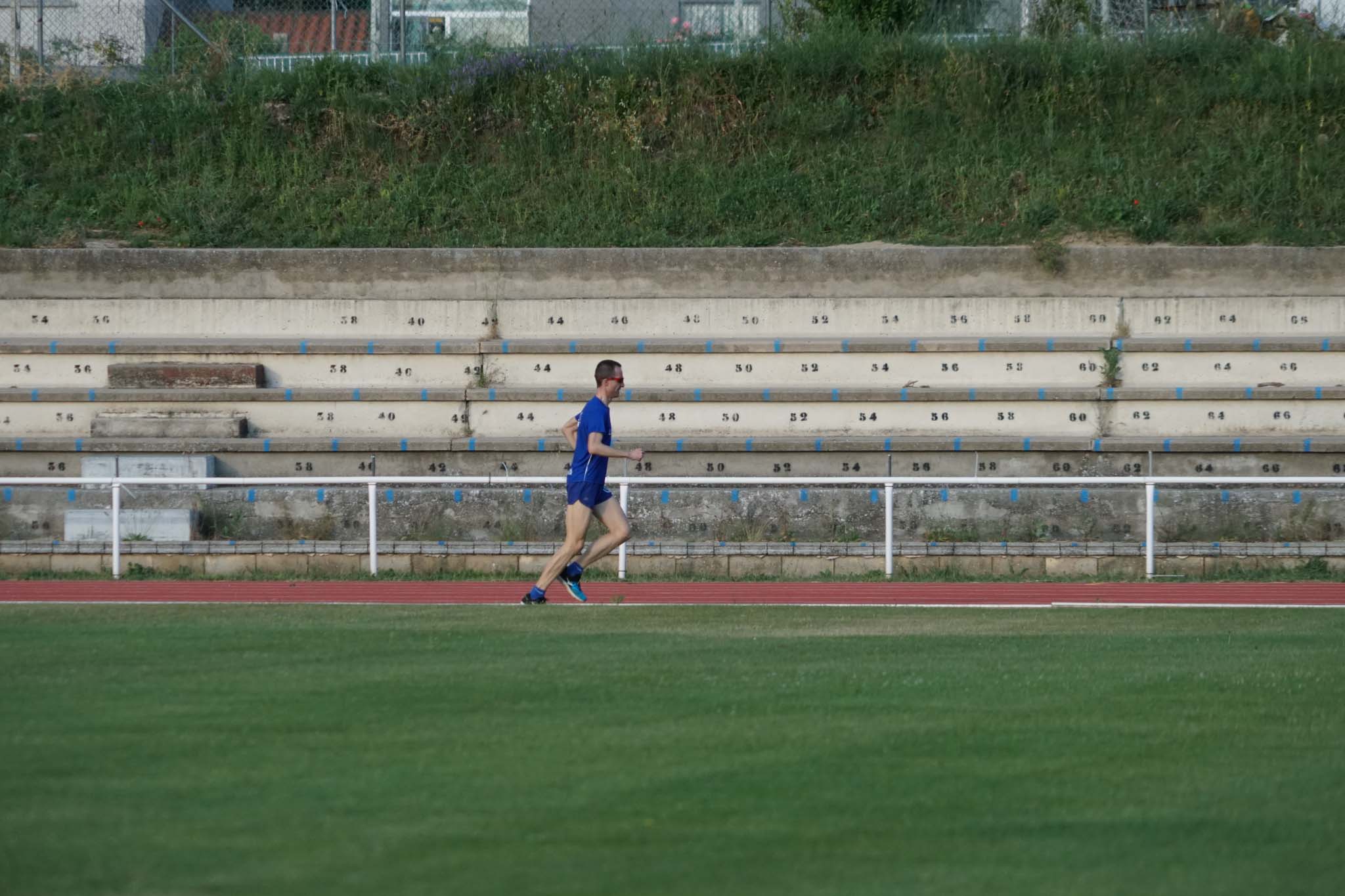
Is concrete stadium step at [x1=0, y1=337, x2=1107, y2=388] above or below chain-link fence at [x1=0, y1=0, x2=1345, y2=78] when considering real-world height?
below

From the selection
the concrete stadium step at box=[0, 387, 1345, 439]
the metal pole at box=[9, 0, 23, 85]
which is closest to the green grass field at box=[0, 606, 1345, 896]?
the concrete stadium step at box=[0, 387, 1345, 439]

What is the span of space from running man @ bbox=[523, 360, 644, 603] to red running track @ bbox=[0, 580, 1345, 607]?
46cm

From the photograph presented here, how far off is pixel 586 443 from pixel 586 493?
0.39 meters

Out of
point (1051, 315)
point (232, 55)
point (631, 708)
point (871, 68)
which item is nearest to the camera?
point (631, 708)

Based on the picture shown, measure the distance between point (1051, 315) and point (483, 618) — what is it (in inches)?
424

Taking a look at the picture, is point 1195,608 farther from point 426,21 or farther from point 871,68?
point 426,21

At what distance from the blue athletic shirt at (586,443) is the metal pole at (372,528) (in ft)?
12.5

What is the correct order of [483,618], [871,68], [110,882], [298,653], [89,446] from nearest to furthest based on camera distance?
[110,882]
[298,653]
[483,618]
[89,446]
[871,68]

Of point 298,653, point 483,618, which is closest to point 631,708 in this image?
point 298,653

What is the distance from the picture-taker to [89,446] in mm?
18188

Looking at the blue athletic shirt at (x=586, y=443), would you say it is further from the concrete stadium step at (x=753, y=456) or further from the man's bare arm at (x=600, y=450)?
the concrete stadium step at (x=753, y=456)

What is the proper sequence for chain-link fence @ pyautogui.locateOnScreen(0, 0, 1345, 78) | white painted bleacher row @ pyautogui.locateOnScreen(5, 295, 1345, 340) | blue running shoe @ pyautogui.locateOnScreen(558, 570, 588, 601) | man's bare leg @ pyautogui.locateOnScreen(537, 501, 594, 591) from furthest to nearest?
chain-link fence @ pyautogui.locateOnScreen(0, 0, 1345, 78), white painted bleacher row @ pyautogui.locateOnScreen(5, 295, 1345, 340), blue running shoe @ pyautogui.locateOnScreen(558, 570, 588, 601), man's bare leg @ pyautogui.locateOnScreen(537, 501, 594, 591)

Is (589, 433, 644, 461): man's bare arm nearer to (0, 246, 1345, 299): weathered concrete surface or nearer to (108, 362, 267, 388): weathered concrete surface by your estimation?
(0, 246, 1345, 299): weathered concrete surface

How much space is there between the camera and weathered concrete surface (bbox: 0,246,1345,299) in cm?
1944
